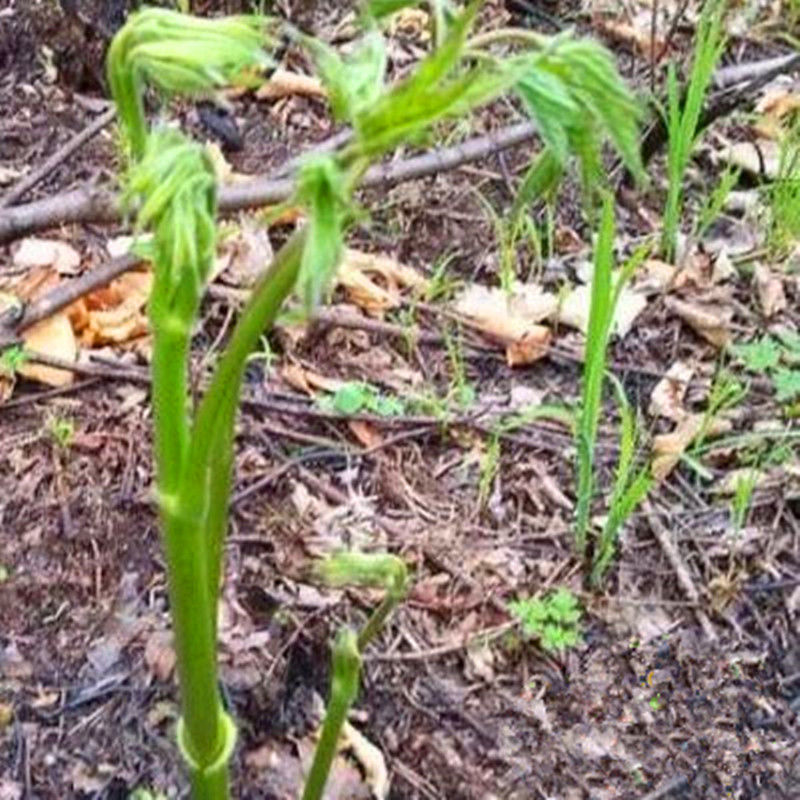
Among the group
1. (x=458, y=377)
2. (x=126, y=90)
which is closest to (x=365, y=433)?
(x=458, y=377)

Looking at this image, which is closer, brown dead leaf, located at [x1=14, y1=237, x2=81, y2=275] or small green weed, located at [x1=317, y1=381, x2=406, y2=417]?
small green weed, located at [x1=317, y1=381, x2=406, y2=417]

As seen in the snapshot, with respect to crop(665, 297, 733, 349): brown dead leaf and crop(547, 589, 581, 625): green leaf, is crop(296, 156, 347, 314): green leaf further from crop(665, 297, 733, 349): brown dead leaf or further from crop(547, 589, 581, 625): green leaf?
crop(665, 297, 733, 349): brown dead leaf

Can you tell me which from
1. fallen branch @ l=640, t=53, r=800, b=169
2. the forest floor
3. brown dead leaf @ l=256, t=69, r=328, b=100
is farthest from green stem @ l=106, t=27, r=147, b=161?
brown dead leaf @ l=256, t=69, r=328, b=100

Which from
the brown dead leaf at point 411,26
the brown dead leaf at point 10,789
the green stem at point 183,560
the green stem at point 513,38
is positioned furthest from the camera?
the brown dead leaf at point 411,26

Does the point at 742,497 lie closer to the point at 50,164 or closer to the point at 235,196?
the point at 235,196

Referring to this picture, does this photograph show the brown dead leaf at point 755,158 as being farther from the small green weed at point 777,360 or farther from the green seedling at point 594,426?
the green seedling at point 594,426

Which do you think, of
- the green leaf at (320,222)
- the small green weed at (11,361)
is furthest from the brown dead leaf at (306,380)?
the green leaf at (320,222)

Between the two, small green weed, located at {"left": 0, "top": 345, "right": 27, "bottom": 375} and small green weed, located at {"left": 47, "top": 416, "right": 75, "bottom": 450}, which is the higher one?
small green weed, located at {"left": 0, "top": 345, "right": 27, "bottom": 375}
